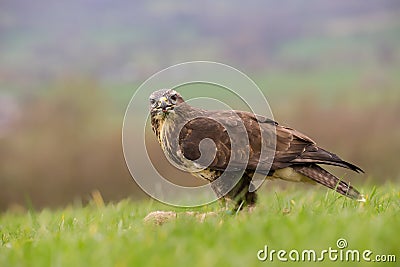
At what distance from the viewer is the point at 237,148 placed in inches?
260

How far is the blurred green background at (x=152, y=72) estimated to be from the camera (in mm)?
29719

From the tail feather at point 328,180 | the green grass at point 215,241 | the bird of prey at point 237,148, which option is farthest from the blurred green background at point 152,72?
the green grass at point 215,241

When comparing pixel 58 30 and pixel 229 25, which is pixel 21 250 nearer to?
pixel 229 25

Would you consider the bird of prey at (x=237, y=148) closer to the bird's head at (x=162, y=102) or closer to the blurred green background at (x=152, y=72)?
the bird's head at (x=162, y=102)

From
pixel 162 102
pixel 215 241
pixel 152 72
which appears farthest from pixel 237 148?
pixel 152 72

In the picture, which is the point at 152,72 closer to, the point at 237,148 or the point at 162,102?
the point at 162,102

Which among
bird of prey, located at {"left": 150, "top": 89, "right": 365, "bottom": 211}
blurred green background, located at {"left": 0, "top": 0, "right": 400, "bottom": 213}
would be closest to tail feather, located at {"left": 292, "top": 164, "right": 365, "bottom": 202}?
bird of prey, located at {"left": 150, "top": 89, "right": 365, "bottom": 211}

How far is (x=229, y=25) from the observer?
5594cm

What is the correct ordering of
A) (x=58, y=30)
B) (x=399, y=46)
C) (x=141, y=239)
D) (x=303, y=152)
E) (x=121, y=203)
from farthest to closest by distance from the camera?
(x=58, y=30) < (x=399, y=46) < (x=121, y=203) < (x=303, y=152) < (x=141, y=239)

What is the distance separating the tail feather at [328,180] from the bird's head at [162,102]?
4.93 ft

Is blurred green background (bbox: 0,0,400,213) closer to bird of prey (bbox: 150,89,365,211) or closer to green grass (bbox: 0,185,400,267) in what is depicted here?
bird of prey (bbox: 150,89,365,211)

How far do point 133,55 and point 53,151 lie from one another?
17.6 meters

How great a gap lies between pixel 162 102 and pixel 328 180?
197cm

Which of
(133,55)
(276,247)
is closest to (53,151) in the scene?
(133,55)
